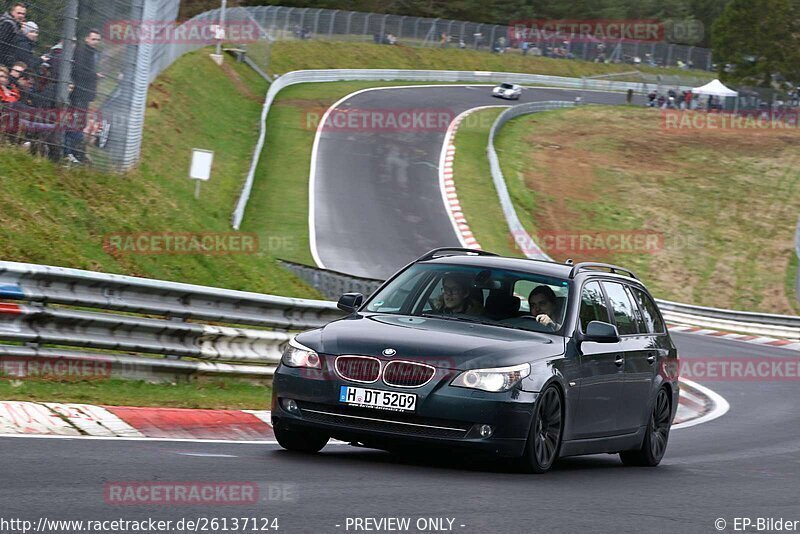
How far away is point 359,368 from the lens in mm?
Answer: 8492

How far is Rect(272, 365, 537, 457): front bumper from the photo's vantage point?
8320 mm

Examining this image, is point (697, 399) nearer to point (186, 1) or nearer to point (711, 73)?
point (186, 1)

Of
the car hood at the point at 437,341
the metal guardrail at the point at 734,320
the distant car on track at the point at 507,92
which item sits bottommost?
the metal guardrail at the point at 734,320

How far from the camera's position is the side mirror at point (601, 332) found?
944 centimetres

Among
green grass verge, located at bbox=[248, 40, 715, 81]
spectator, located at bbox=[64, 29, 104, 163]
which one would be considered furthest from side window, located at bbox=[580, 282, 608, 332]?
green grass verge, located at bbox=[248, 40, 715, 81]

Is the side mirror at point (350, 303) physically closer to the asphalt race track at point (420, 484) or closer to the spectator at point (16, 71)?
the asphalt race track at point (420, 484)

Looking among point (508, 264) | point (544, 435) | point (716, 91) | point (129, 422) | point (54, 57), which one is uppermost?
point (716, 91)

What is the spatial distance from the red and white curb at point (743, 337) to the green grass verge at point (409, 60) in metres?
29.1

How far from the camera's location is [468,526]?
6.39m

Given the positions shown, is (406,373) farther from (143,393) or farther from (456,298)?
(143,393)

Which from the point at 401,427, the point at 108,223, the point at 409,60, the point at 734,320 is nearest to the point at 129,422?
the point at 401,427

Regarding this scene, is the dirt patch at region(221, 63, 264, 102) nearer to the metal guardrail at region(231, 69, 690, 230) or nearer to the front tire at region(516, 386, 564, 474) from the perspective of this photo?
the metal guardrail at region(231, 69, 690, 230)

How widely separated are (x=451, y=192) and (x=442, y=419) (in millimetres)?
36744

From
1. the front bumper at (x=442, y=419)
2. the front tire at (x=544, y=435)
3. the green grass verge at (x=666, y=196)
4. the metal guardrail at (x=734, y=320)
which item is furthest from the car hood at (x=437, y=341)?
the green grass verge at (x=666, y=196)
